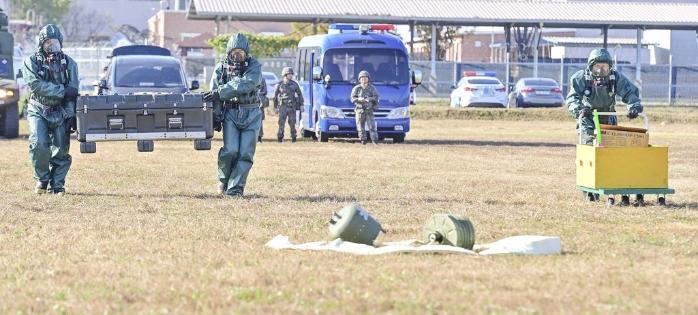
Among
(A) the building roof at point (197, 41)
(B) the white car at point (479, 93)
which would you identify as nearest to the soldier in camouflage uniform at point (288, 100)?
(B) the white car at point (479, 93)

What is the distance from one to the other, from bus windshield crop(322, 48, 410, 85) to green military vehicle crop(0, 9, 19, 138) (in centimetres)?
646

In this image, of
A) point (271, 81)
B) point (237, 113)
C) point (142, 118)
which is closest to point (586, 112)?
point (237, 113)

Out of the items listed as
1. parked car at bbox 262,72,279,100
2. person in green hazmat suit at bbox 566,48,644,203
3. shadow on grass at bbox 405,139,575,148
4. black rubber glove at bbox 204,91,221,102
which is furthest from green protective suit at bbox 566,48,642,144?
parked car at bbox 262,72,279,100

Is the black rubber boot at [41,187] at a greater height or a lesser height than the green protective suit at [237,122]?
lesser

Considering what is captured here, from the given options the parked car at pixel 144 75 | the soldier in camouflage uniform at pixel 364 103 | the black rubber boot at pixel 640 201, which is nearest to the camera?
the black rubber boot at pixel 640 201

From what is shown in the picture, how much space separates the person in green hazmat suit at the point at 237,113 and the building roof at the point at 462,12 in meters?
37.8

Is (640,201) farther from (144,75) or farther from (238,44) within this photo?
(144,75)

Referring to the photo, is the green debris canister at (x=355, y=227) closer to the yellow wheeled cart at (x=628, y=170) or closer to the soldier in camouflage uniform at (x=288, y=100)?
the yellow wheeled cart at (x=628, y=170)

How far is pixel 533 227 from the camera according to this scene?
1305 centimetres

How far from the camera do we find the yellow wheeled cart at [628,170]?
604 inches

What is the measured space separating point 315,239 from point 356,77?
19.4 meters

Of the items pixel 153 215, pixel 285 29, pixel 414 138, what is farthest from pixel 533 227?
pixel 285 29

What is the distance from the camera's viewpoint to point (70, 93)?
16297 millimetres

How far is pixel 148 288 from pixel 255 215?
16.5ft
